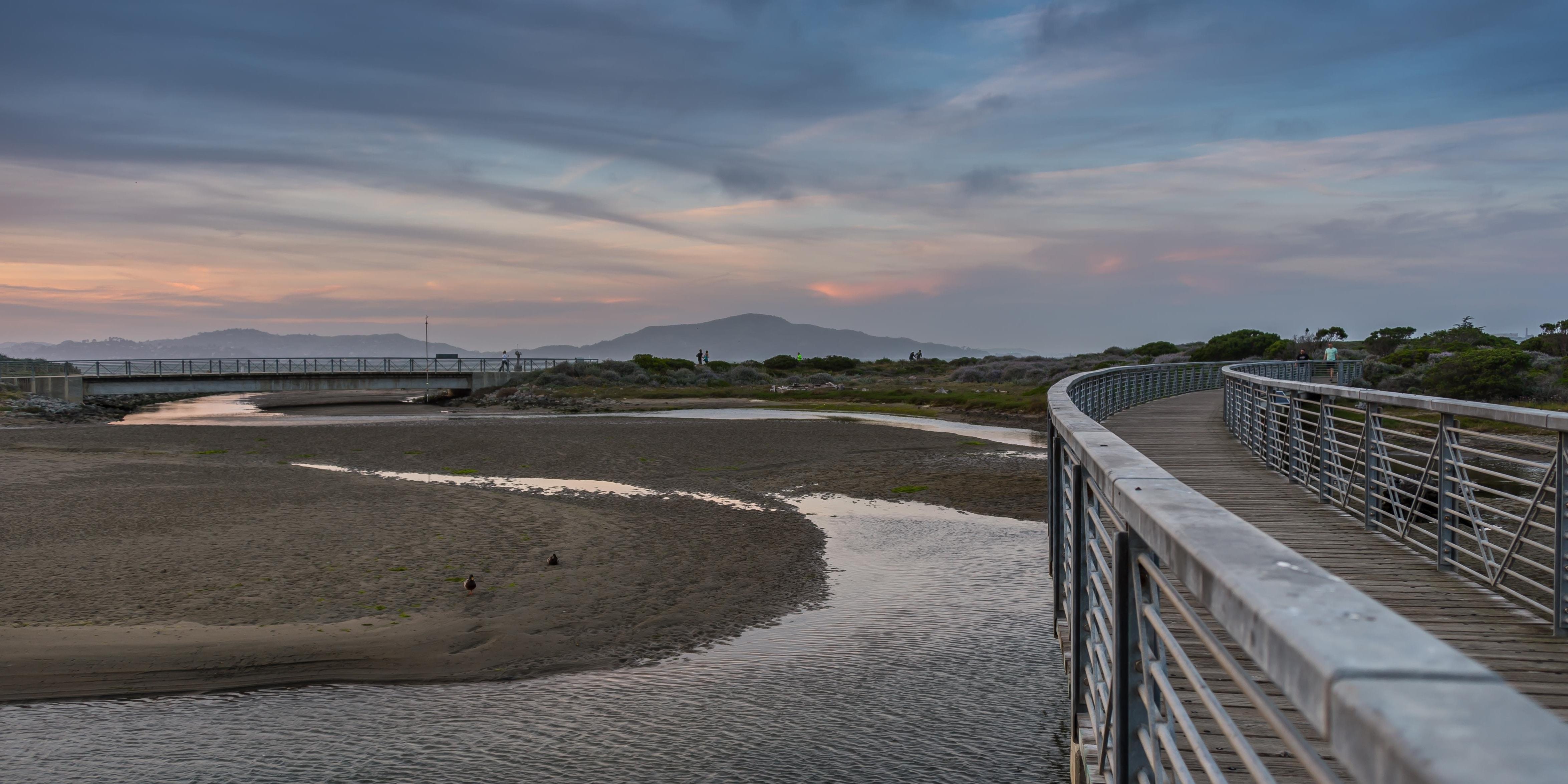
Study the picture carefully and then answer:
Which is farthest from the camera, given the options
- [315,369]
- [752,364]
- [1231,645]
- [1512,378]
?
[752,364]

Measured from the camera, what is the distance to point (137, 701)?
743cm

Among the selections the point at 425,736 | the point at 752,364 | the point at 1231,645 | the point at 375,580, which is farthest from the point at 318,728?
the point at 752,364

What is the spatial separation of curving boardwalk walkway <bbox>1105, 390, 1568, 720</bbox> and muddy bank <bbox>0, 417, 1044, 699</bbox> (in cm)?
440

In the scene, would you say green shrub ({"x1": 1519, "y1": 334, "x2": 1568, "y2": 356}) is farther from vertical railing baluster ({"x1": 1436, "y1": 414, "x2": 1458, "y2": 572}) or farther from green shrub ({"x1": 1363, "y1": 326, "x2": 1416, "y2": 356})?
vertical railing baluster ({"x1": 1436, "y1": 414, "x2": 1458, "y2": 572})

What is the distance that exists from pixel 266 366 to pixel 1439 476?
203 ft

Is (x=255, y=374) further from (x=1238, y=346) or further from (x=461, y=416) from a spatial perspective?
(x=1238, y=346)

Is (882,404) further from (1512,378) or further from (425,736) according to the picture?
(425,736)

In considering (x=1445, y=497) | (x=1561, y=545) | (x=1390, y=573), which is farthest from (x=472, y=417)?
(x=1561, y=545)

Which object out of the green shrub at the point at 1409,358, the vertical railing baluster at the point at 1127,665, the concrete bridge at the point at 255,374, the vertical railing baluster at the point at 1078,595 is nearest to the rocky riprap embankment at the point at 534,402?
the concrete bridge at the point at 255,374

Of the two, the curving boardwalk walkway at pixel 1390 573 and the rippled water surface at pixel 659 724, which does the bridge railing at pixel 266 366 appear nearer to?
the rippled water surface at pixel 659 724

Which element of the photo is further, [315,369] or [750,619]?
[315,369]

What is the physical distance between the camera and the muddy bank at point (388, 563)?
27.9 ft

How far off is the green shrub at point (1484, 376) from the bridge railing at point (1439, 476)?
24.8 m

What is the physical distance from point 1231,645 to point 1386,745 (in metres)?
4.33
